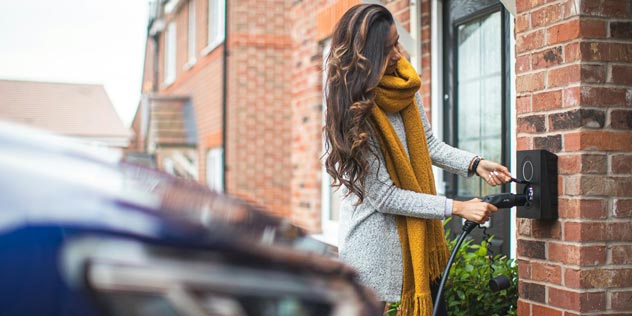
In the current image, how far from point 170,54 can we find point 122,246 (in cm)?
1827

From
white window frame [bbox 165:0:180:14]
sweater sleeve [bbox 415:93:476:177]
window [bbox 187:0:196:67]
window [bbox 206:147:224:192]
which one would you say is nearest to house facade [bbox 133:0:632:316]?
sweater sleeve [bbox 415:93:476:177]

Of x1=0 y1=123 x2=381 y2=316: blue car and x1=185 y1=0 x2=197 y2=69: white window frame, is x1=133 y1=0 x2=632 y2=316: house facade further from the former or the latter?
x1=185 y1=0 x2=197 y2=69: white window frame

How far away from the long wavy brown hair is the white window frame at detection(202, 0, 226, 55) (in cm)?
965

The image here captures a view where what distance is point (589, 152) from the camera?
123 inches

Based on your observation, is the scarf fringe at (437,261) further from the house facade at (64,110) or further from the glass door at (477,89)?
the glass door at (477,89)

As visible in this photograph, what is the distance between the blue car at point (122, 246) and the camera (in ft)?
2.33

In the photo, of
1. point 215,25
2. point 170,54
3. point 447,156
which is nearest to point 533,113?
point 447,156

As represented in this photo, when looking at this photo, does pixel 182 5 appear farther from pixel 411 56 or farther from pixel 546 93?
pixel 546 93

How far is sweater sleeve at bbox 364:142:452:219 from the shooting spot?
8.93 feet

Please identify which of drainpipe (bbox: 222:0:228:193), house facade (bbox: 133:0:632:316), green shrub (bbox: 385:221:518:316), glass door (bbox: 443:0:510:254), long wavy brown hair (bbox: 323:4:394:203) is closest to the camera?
long wavy brown hair (bbox: 323:4:394:203)

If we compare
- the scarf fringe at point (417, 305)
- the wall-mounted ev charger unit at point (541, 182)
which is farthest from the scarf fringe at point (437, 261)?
the wall-mounted ev charger unit at point (541, 182)

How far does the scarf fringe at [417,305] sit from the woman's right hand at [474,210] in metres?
0.31

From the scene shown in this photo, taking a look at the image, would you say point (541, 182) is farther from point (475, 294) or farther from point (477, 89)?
point (477, 89)

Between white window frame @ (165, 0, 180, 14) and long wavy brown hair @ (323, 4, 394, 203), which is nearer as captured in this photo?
long wavy brown hair @ (323, 4, 394, 203)
